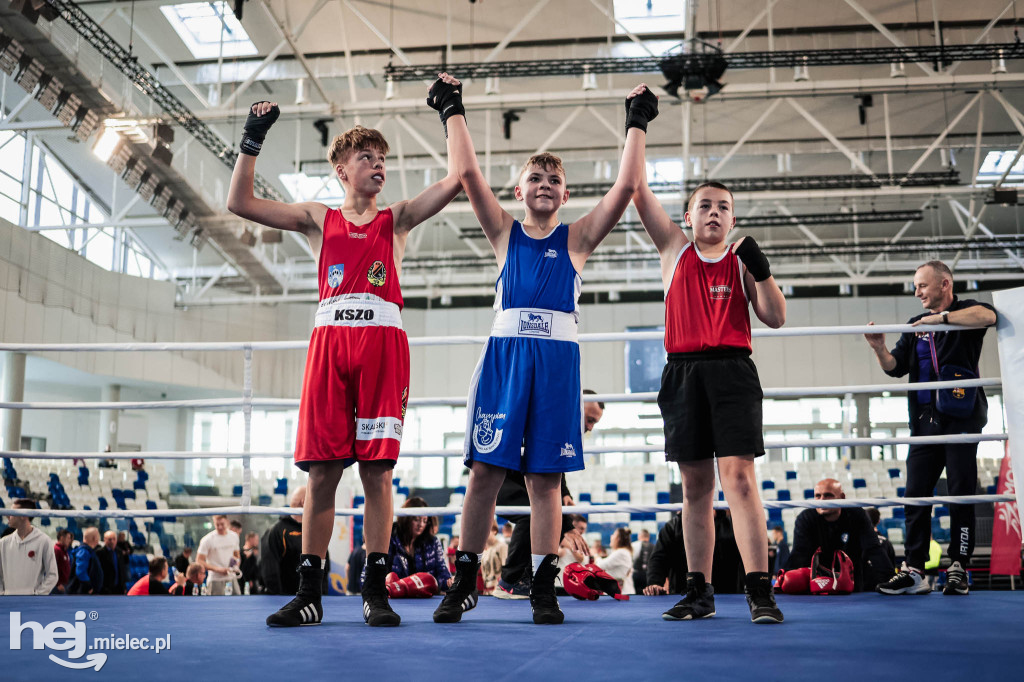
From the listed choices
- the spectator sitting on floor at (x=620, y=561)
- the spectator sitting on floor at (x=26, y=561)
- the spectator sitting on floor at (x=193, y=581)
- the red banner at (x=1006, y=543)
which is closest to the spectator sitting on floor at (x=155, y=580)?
the spectator sitting on floor at (x=193, y=581)

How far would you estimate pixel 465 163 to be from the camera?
2.65m

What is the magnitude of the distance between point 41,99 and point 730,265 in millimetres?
9647

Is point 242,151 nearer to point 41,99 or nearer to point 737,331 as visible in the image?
point 737,331

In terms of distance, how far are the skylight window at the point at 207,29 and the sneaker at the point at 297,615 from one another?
10.5m

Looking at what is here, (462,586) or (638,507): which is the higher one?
(638,507)

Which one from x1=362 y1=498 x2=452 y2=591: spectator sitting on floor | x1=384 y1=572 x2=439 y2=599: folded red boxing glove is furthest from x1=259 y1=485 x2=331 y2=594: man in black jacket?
x1=384 y1=572 x2=439 y2=599: folded red boxing glove

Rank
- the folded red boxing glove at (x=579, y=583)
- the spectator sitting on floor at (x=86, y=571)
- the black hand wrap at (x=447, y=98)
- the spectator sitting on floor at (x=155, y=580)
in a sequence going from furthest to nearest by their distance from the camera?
the spectator sitting on floor at (x=86, y=571) → the spectator sitting on floor at (x=155, y=580) → the folded red boxing glove at (x=579, y=583) → the black hand wrap at (x=447, y=98)

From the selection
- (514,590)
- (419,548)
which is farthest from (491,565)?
(514,590)

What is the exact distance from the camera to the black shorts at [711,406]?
254 centimetres

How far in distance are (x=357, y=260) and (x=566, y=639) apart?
4.18ft

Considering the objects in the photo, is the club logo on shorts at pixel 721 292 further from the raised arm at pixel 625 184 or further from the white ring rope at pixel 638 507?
the white ring rope at pixel 638 507

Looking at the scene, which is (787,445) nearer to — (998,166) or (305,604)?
(305,604)

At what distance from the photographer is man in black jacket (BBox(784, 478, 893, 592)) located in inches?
140

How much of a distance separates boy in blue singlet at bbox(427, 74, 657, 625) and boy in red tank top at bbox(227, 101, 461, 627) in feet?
0.72
